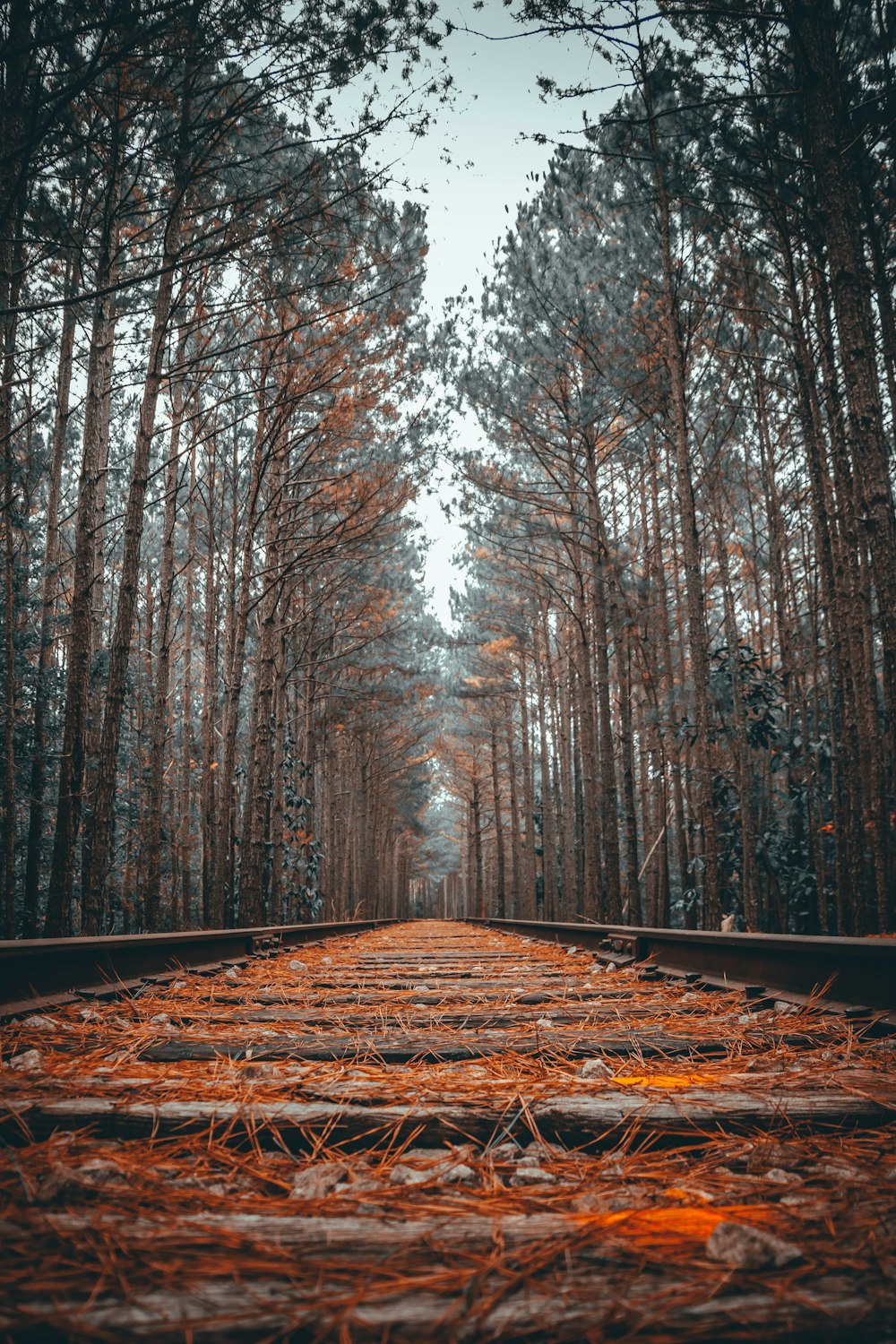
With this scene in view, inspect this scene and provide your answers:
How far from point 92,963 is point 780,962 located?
311 cm

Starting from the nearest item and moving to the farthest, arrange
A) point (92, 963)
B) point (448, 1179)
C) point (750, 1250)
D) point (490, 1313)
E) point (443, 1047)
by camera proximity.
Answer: point (490, 1313)
point (750, 1250)
point (448, 1179)
point (443, 1047)
point (92, 963)

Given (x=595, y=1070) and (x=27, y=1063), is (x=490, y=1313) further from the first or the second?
(x=27, y=1063)

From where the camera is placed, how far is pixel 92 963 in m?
3.23

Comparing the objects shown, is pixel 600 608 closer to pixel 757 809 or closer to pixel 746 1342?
pixel 757 809

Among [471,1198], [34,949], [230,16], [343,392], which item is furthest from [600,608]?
[471,1198]

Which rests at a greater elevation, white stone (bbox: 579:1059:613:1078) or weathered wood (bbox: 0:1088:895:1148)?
weathered wood (bbox: 0:1088:895:1148)

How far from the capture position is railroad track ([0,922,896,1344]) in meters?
0.89

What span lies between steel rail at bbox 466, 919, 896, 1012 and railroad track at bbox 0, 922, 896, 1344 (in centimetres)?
15

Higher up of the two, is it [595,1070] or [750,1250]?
[750,1250]

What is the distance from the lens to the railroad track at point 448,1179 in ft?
2.92

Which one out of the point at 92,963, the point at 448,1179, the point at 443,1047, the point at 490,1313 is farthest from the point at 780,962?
the point at 92,963

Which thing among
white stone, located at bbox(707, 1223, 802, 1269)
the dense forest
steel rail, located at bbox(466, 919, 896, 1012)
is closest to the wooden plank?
steel rail, located at bbox(466, 919, 896, 1012)

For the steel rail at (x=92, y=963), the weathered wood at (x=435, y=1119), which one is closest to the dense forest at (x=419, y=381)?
the steel rail at (x=92, y=963)

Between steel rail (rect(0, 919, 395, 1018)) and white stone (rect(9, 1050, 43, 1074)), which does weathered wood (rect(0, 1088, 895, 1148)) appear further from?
steel rail (rect(0, 919, 395, 1018))
